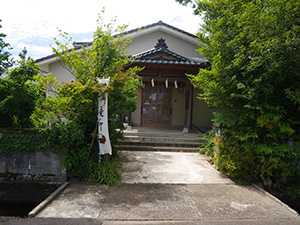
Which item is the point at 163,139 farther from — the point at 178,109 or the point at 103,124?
the point at 103,124

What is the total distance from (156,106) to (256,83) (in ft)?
21.7

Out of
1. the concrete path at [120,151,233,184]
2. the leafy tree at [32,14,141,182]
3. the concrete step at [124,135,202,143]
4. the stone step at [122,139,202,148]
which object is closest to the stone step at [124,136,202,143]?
the concrete step at [124,135,202,143]

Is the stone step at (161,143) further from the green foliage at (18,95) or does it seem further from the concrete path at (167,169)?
the green foliage at (18,95)

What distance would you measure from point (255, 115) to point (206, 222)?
3127 mm

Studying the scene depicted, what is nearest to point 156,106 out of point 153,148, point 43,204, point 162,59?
point 162,59

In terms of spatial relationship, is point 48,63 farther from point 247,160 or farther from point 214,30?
point 247,160

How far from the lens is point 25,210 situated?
4699 mm

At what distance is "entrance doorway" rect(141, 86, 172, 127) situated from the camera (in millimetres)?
10922

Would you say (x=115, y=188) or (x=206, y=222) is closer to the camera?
(x=206, y=222)

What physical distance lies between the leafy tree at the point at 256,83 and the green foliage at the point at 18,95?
16.0 feet

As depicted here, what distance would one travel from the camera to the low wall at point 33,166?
500 centimetres

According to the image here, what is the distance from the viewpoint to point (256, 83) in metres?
4.82

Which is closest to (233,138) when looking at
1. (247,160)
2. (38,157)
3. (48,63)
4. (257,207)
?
(247,160)

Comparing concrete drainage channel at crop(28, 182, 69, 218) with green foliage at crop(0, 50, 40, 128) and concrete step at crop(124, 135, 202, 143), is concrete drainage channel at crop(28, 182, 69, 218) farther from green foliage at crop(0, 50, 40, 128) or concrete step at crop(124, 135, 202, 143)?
concrete step at crop(124, 135, 202, 143)
